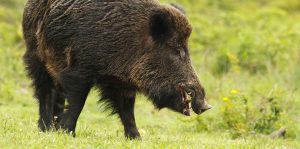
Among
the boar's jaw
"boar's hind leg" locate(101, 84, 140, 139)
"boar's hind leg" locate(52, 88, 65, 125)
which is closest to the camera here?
the boar's jaw

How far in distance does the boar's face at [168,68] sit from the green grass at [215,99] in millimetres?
517

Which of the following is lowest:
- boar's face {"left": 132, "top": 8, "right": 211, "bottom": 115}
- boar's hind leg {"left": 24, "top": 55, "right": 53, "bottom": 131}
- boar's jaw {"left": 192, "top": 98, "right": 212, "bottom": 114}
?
boar's hind leg {"left": 24, "top": 55, "right": 53, "bottom": 131}

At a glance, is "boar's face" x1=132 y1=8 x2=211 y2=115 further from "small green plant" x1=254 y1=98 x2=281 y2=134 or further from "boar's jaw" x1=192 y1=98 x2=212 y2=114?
"small green plant" x1=254 y1=98 x2=281 y2=134

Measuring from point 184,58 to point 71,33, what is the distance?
1.44 metres

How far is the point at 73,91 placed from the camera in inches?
334

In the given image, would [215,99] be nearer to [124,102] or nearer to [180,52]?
[124,102]

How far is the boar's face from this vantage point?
8164mm

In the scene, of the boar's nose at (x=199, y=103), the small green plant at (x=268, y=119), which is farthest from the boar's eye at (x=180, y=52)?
the small green plant at (x=268, y=119)

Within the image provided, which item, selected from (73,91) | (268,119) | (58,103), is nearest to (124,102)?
(73,91)

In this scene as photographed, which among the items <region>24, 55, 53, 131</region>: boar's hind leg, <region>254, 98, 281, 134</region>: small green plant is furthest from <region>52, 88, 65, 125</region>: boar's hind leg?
<region>254, 98, 281, 134</region>: small green plant

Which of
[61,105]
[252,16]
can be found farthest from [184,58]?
[252,16]

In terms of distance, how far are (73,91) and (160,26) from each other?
1.34 metres

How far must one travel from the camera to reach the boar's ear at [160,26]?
8.26 meters

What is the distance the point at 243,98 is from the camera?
37.6 ft
